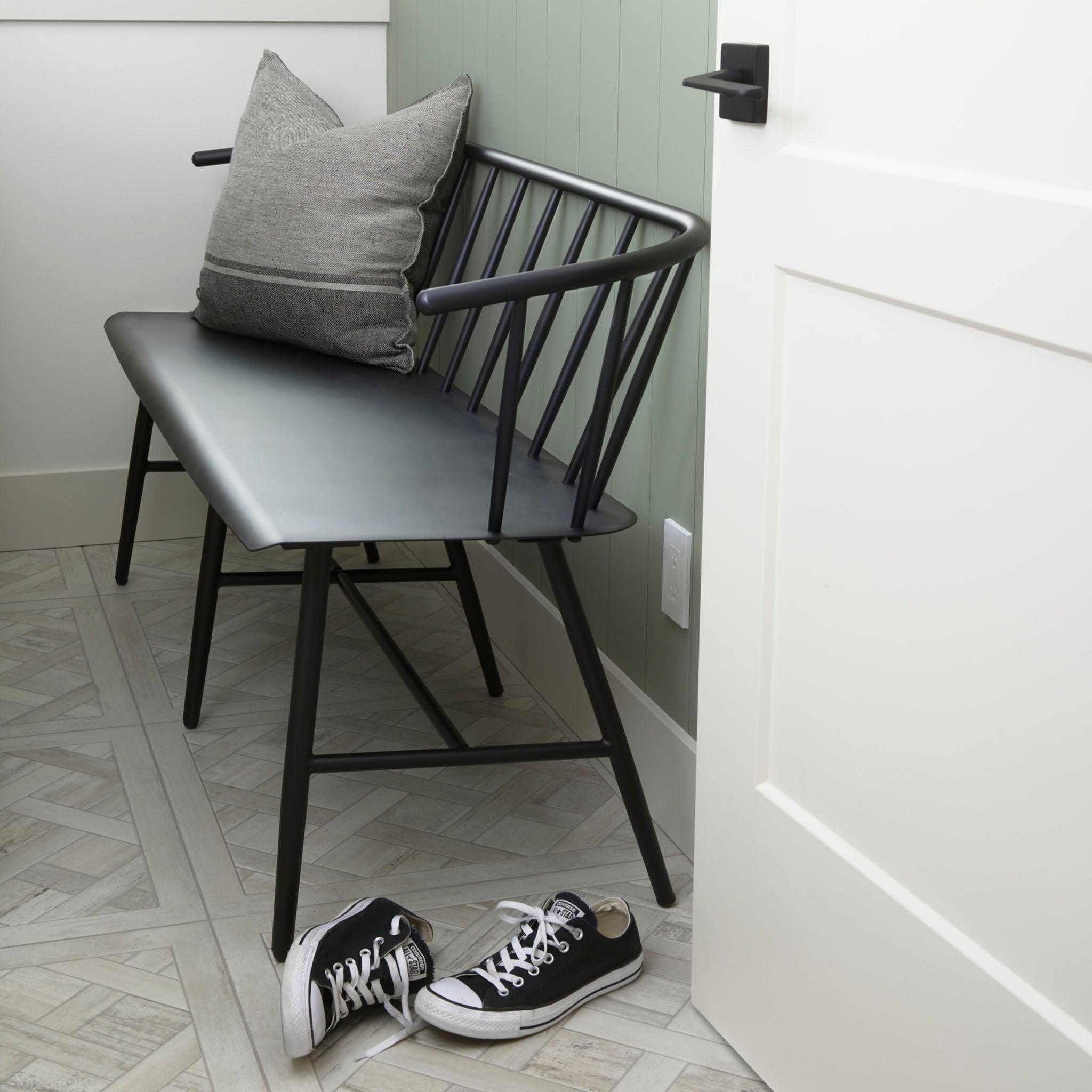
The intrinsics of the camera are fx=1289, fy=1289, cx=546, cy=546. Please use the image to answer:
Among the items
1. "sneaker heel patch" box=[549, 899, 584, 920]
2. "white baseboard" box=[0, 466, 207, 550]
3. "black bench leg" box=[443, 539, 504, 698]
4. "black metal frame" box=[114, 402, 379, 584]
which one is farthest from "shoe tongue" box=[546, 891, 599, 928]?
"white baseboard" box=[0, 466, 207, 550]

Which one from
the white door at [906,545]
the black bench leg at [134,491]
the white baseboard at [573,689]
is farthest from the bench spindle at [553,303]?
the black bench leg at [134,491]

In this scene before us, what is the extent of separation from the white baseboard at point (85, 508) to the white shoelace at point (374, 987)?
1695 mm

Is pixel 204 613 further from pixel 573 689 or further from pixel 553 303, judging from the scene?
pixel 553 303

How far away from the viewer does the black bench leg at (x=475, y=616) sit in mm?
2066

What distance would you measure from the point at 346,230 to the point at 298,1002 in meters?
1.27

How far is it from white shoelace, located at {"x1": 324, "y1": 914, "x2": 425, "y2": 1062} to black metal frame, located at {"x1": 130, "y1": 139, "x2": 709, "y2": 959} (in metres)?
0.14

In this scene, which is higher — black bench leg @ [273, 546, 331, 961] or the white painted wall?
the white painted wall

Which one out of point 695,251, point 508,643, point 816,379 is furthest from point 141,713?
point 816,379

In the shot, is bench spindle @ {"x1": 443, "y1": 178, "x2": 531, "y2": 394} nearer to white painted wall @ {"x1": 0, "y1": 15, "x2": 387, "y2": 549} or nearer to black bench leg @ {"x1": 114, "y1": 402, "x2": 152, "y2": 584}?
black bench leg @ {"x1": 114, "y1": 402, "x2": 152, "y2": 584}

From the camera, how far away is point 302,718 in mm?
1432

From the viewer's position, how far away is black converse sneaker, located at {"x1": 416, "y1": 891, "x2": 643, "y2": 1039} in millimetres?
1354

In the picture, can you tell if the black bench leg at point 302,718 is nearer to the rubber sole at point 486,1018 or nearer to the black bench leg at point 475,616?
the rubber sole at point 486,1018

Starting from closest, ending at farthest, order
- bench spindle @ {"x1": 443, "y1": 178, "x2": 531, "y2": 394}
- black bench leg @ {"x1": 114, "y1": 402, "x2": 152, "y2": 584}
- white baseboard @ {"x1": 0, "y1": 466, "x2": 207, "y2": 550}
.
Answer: bench spindle @ {"x1": 443, "y1": 178, "x2": 531, "y2": 394}, black bench leg @ {"x1": 114, "y1": 402, "x2": 152, "y2": 584}, white baseboard @ {"x1": 0, "y1": 466, "x2": 207, "y2": 550}

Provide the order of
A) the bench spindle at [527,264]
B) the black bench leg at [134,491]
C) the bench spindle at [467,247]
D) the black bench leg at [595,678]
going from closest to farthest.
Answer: the black bench leg at [595,678], the bench spindle at [527,264], the bench spindle at [467,247], the black bench leg at [134,491]
